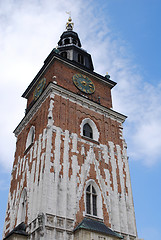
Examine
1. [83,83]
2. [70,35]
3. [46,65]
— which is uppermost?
[70,35]

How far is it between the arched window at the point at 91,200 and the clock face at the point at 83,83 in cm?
922

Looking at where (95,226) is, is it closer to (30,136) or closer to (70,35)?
(30,136)

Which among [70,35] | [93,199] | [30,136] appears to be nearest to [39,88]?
[30,136]

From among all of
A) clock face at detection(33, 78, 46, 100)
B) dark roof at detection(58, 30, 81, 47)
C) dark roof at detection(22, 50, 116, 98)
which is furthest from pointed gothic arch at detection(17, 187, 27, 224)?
dark roof at detection(58, 30, 81, 47)

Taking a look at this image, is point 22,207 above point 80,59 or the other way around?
the other way around

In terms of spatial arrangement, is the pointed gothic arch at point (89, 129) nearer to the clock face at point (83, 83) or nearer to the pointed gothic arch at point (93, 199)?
the clock face at point (83, 83)

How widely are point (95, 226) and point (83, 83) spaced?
13.2 metres

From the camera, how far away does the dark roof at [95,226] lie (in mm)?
18220

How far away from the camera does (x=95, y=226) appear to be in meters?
18.9

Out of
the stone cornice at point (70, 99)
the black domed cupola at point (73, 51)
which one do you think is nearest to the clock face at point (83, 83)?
the stone cornice at point (70, 99)

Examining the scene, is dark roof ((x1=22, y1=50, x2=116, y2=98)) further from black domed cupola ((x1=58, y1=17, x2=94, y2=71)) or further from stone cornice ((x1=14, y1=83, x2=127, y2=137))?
stone cornice ((x1=14, y1=83, x2=127, y2=137))

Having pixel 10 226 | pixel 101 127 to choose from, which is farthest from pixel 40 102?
pixel 10 226

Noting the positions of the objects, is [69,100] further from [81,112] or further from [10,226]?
[10,226]

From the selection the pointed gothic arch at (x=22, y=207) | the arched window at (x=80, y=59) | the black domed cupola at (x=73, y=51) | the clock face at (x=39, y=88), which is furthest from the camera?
the arched window at (x=80, y=59)
